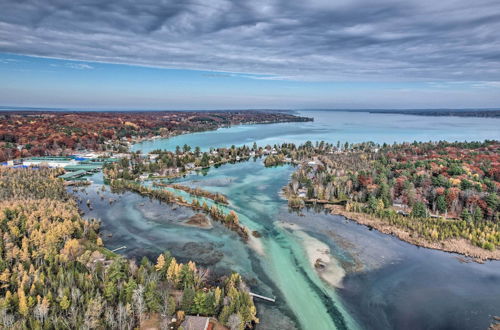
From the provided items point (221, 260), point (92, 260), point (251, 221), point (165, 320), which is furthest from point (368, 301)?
point (92, 260)

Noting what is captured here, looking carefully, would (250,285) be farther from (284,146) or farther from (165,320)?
(284,146)

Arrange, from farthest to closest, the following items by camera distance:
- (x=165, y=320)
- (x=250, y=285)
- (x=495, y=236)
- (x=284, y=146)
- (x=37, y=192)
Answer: (x=284, y=146), (x=37, y=192), (x=495, y=236), (x=250, y=285), (x=165, y=320)

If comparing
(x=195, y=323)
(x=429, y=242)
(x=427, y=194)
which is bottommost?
(x=429, y=242)

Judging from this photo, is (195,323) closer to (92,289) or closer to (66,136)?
(92,289)

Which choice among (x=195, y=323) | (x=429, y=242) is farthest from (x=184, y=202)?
(x=429, y=242)

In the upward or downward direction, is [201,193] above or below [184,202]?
above

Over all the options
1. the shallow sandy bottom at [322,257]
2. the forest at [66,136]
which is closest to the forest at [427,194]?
the shallow sandy bottom at [322,257]

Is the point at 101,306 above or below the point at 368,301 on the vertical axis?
above
